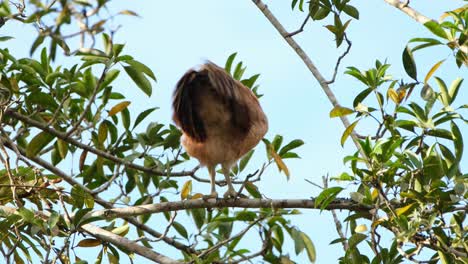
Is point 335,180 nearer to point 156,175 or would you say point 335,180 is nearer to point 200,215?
point 200,215

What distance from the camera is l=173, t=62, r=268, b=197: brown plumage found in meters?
4.59

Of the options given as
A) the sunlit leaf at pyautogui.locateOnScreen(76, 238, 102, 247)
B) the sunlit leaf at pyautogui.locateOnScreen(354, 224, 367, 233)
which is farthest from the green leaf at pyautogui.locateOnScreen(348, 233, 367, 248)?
the sunlit leaf at pyautogui.locateOnScreen(76, 238, 102, 247)

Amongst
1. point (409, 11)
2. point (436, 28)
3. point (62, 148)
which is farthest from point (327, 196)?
point (62, 148)

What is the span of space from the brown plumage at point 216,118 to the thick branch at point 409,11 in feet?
3.08

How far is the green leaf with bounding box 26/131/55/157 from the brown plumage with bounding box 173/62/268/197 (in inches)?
27.4

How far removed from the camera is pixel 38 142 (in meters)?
4.57

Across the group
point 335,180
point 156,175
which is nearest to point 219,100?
point 156,175

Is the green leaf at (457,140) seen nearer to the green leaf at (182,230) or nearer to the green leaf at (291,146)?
the green leaf at (291,146)

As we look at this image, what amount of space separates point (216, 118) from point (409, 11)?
3.96ft

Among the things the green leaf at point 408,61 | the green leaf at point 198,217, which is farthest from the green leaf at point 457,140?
the green leaf at point 198,217

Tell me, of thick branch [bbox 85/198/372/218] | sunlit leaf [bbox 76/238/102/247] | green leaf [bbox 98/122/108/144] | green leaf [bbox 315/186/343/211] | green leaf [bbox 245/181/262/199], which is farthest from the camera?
green leaf [bbox 245/181/262/199]

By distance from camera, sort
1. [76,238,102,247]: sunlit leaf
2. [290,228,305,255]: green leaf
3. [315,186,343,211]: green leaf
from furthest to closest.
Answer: [76,238,102,247]: sunlit leaf, [315,186,343,211]: green leaf, [290,228,305,255]: green leaf

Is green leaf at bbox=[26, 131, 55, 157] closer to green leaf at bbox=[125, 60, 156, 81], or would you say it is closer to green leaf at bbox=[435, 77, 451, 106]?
green leaf at bbox=[125, 60, 156, 81]

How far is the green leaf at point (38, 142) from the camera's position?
455cm
